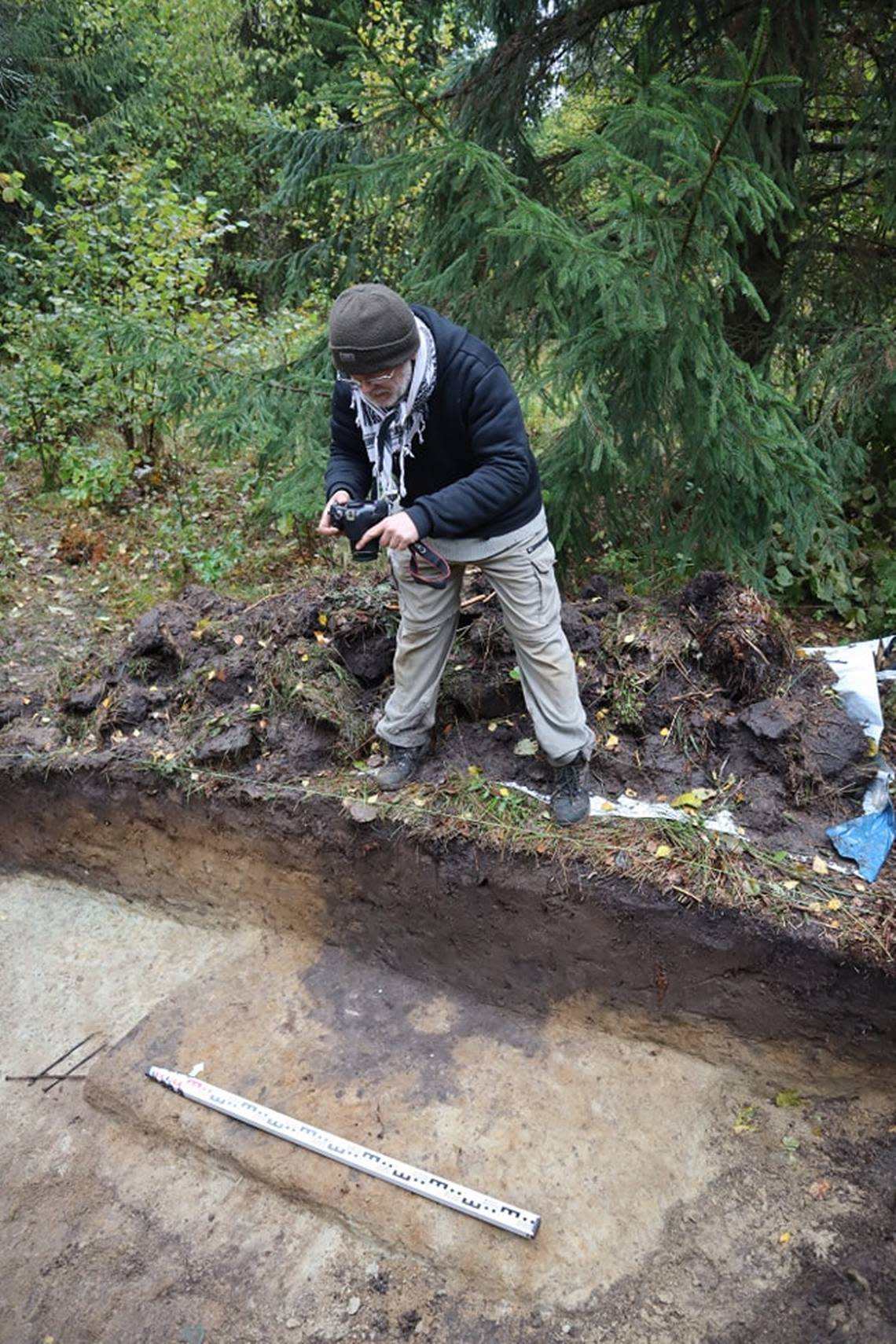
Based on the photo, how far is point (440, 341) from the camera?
279 centimetres

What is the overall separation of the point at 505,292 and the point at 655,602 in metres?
1.98

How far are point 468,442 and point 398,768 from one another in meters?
1.58

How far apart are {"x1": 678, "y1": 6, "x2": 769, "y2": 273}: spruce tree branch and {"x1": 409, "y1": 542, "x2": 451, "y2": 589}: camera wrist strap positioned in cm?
193

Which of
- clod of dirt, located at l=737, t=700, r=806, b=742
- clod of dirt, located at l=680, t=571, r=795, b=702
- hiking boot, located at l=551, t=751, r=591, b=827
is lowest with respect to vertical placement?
hiking boot, located at l=551, t=751, r=591, b=827

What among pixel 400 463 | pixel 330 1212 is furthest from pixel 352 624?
pixel 330 1212

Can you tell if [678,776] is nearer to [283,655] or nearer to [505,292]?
[283,655]

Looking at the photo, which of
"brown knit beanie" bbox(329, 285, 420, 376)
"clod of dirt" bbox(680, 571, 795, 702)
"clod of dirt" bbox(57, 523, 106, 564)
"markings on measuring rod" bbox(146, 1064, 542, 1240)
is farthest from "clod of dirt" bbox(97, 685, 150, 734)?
"clod of dirt" bbox(57, 523, 106, 564)

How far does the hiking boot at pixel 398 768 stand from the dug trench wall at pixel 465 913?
222mm

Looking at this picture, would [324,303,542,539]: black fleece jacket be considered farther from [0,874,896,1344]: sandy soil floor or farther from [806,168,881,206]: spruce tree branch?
[806,168,881,206]: spruce tree branch

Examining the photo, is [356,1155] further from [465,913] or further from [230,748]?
[230,748]

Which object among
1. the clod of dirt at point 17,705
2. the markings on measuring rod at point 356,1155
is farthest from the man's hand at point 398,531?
the clod of dirt at point 17,705

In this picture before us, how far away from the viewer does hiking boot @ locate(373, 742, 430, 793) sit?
12.5 ft

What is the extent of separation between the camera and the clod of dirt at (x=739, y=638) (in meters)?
3.73

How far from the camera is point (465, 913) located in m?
3.59
